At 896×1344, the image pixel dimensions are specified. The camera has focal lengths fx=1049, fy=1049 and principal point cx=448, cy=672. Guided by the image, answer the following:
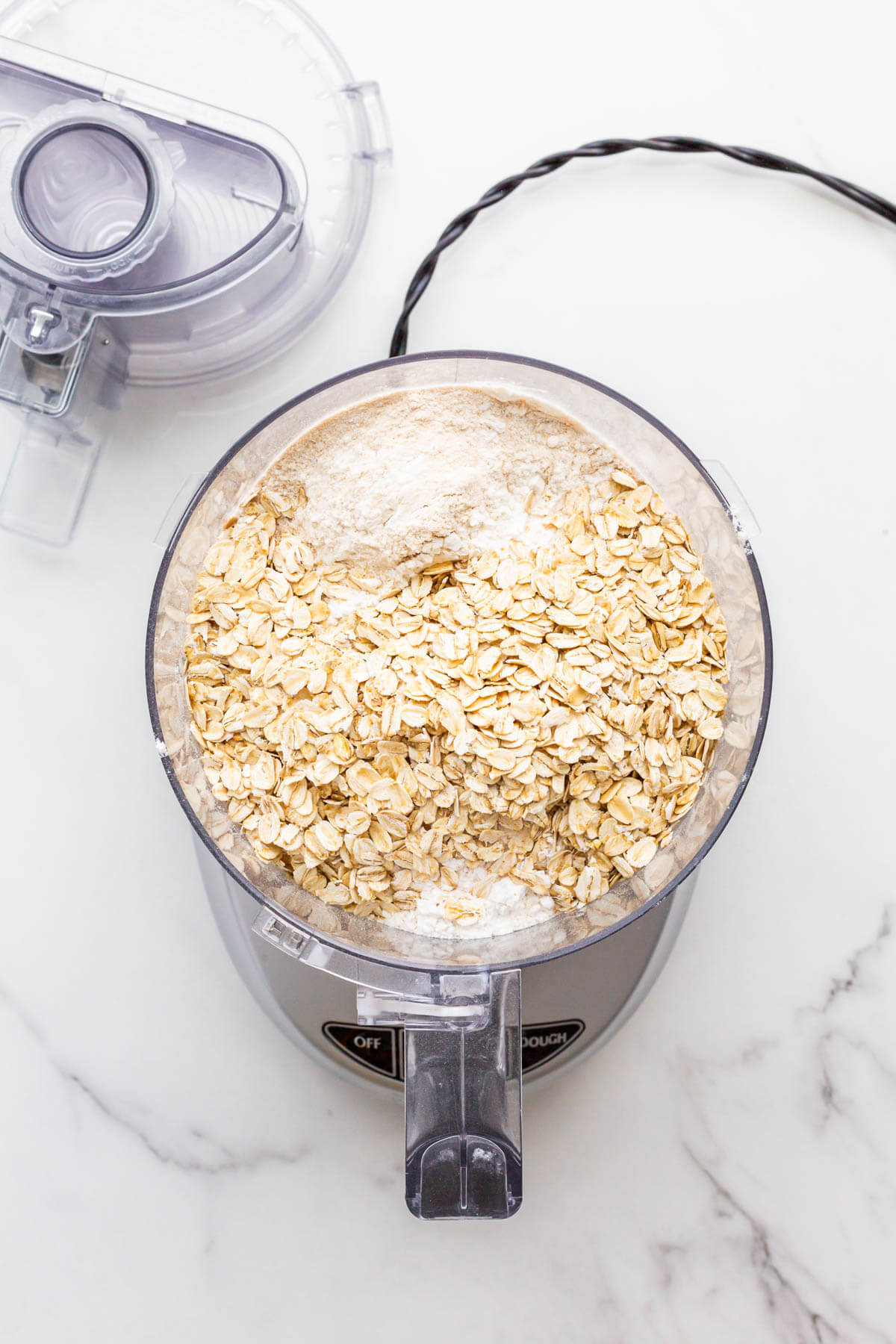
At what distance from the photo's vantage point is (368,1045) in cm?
87

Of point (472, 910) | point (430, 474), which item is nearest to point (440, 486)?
point (430, 474)

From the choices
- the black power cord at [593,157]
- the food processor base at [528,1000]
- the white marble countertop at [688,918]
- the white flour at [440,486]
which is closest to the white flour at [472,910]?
the white flour at [440,486]

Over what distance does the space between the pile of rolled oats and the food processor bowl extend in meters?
0.02

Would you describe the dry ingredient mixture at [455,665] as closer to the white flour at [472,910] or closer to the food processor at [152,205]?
the white flour at [472,910]

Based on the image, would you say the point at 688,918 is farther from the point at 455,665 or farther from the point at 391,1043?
the point at 455,665

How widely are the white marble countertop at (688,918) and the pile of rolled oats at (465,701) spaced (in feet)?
0.86

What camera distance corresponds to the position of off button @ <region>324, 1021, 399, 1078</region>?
87 centimetres

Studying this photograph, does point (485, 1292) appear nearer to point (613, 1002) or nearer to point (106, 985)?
point (613, 1002)

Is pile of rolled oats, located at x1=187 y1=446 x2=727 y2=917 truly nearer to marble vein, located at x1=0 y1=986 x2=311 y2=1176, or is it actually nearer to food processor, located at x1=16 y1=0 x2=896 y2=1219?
food processor, located at x1=16 y1=0 x2=896 y2=1219

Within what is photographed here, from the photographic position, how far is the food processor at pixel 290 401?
27.2 inches

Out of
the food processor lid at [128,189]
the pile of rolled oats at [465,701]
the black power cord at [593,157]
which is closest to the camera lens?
the pile of rolled oats at [465,701]

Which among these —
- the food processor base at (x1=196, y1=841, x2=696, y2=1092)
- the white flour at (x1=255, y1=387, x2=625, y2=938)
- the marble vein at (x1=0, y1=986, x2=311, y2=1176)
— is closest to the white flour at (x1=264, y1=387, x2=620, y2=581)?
the white flour at (x1=255, y1=387, x2=625, y2=938)

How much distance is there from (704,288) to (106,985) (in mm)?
815

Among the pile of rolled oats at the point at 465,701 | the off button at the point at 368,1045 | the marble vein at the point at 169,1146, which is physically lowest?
the marble vein at the point at 169,1146
